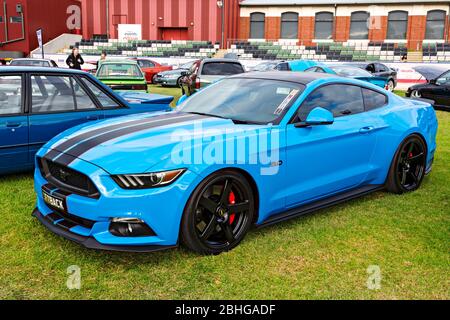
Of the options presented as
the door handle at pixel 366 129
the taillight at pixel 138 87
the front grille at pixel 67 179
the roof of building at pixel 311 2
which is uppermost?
the roof of building at pixel 311 2

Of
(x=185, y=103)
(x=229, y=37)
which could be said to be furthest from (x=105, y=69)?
(x=229, y=37)

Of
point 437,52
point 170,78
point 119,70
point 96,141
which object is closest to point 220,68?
point 119,70

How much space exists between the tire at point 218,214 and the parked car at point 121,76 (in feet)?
26.5

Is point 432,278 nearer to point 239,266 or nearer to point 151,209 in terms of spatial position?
point 239,266

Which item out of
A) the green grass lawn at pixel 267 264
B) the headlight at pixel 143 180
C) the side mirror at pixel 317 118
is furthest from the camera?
the side mirror at pixel 317 118

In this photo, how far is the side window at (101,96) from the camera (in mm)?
5805

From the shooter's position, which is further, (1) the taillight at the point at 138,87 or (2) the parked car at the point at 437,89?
(2) the parked car at the point at 437,89

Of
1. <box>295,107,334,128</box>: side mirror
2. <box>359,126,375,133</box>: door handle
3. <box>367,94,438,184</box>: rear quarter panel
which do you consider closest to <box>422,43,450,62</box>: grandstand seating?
<box>367,94,438,184</box>: rear quarter panel

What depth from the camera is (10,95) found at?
5.22 m

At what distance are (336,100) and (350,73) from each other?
11.0m

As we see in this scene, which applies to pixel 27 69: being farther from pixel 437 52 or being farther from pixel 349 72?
pixel 437 52

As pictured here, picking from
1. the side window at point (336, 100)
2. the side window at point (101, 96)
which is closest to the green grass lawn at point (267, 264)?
the side window at point (336, 100)

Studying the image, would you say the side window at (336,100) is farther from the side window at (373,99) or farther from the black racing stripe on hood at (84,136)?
the black racing stripe on hood at (84,136)

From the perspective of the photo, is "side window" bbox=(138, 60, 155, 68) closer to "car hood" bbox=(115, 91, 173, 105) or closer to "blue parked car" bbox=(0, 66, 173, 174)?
"car hood" bbox=(115, 91, 173, 105)
